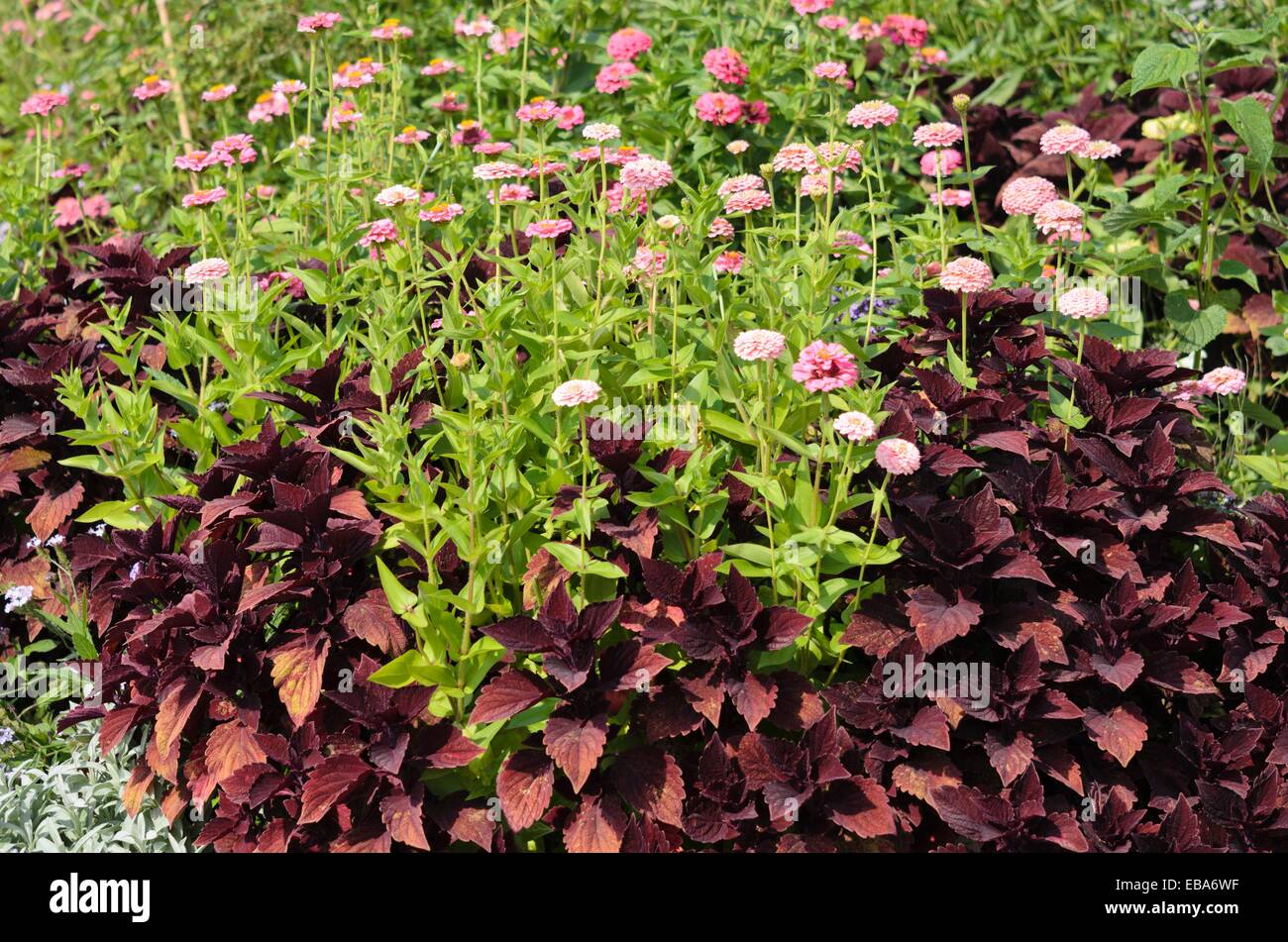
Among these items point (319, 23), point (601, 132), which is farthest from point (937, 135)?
point (319, 23)

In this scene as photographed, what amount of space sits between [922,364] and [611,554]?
1009mm

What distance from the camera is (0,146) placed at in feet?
19.5

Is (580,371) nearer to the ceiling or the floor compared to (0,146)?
nearer to the ceiling

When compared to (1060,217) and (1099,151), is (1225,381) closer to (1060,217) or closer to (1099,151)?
(1060,217)

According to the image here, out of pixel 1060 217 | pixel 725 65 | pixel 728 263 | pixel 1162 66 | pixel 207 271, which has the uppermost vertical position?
pixel 1162 66

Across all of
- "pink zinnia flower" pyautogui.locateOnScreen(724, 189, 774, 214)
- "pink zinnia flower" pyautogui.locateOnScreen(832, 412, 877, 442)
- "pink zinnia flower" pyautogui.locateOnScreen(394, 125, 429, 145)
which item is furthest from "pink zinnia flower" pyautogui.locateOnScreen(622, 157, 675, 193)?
"pink zinnia flower" pyautogui.locateOnScreen(394, 125, 429, 145)

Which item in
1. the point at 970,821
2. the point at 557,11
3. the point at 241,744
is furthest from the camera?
the point at 557,11

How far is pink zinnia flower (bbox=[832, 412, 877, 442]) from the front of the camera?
2.40m

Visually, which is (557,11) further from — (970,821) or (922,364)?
(970,821)

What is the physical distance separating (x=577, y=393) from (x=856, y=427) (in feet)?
1.71

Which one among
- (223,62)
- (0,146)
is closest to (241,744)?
(223,62)

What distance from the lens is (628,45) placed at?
4.43 meters

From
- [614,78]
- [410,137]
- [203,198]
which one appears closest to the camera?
[203,198]

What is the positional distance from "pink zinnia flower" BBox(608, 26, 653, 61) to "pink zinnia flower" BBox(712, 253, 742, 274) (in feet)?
4.86
